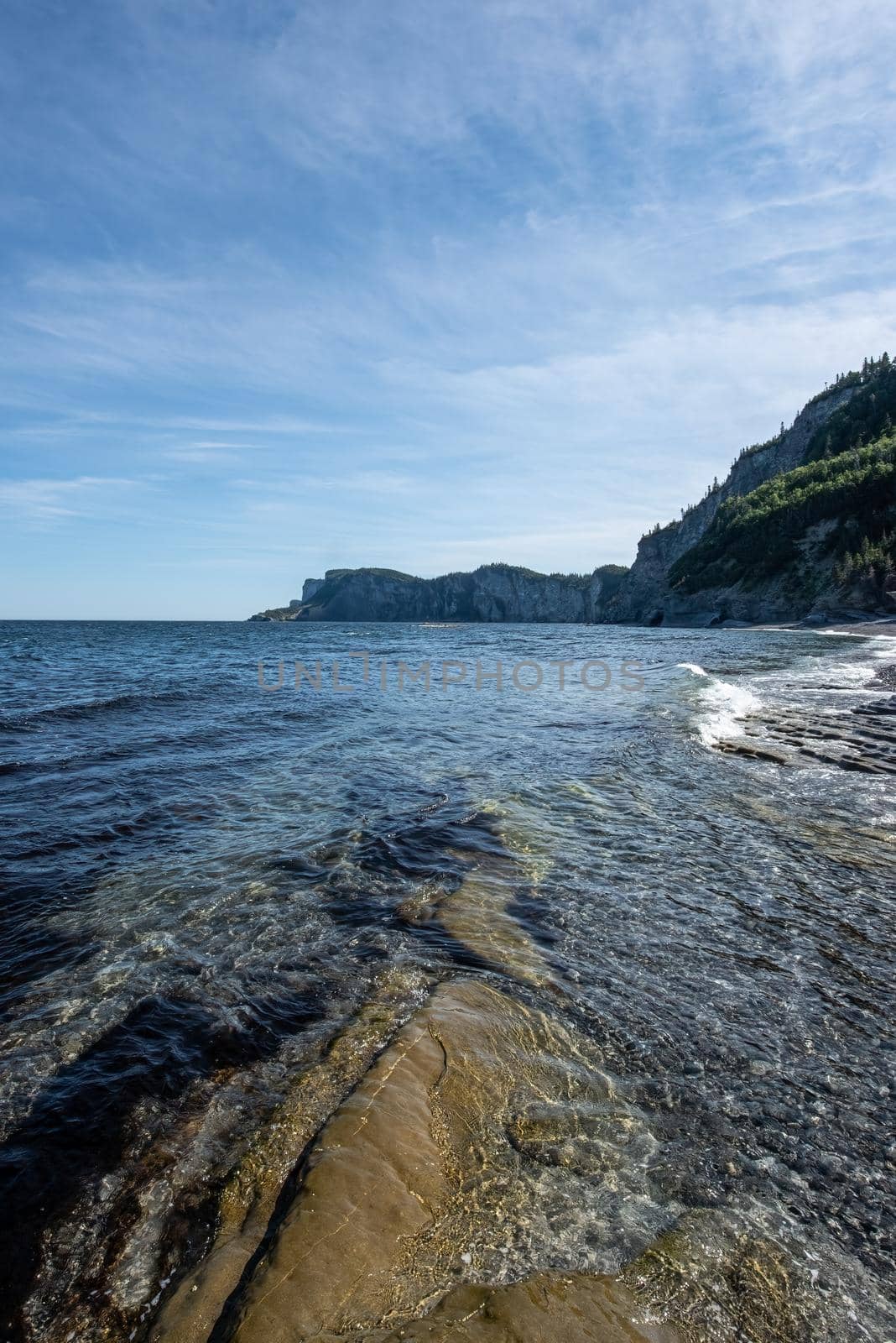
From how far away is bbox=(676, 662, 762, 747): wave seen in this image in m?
16.2

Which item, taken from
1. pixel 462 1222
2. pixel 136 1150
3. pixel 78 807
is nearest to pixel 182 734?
pixel 78 807

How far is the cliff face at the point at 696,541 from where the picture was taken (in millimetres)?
113825

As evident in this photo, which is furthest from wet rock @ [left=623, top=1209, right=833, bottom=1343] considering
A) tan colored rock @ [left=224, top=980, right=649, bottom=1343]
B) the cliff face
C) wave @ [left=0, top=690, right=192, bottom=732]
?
the cliff face

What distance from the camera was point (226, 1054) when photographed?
4.73 metres

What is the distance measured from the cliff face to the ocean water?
337 feet

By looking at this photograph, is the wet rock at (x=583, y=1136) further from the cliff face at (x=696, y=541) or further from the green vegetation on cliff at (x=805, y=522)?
the cliff face at (x=696, y=541)

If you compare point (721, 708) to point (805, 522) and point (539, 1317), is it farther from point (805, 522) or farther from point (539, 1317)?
point (805, 522)

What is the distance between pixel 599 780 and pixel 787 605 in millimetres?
94625

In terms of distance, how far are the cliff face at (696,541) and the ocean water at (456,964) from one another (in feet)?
337

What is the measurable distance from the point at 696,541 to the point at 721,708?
468 ft

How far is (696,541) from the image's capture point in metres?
149

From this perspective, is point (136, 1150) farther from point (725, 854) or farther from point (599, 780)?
point (599, 780)

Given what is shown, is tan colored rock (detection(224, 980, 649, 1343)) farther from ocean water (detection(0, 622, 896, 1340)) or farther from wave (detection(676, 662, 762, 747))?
wave (detection(676, 662, 762, 747))

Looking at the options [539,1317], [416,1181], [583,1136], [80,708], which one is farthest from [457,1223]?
[80,708]
